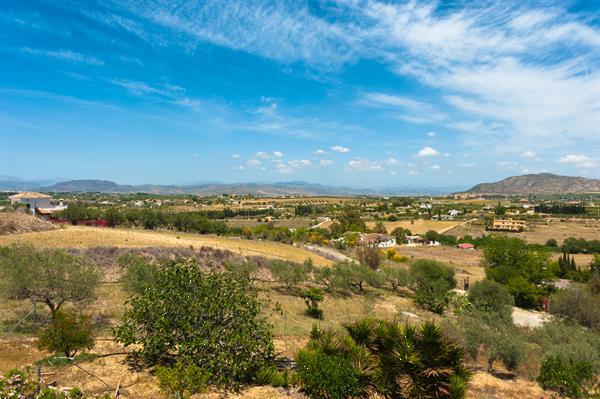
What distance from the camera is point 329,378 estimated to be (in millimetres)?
10016

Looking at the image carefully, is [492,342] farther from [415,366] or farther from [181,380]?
[181,380]

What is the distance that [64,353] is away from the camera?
11.3 metres

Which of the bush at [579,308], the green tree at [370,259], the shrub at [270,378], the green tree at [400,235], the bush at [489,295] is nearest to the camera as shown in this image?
the shrub at [270,378]

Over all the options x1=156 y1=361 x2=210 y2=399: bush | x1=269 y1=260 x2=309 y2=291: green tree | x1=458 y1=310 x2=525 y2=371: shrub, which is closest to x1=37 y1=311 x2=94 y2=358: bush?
x1=156 y1=361 x2=210 y2=399: bush

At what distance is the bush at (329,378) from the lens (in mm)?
9953

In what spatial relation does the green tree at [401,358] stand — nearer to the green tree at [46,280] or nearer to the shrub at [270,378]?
the shrub at [270,378]

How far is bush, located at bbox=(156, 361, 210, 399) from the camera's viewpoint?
8734mm

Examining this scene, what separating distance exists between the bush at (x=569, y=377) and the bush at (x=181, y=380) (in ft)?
36.3

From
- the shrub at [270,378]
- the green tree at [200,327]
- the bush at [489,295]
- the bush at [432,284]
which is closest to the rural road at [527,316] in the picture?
the bush at [489,295]

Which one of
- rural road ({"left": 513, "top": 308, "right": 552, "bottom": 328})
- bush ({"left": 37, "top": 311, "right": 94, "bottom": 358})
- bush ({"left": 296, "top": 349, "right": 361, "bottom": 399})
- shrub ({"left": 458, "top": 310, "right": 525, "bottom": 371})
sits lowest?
rural road ({"left": 513, "top": 308, "right": 552, "bottom": 328})

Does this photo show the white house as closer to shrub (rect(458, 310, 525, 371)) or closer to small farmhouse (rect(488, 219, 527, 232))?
shrub (rect(458, 310, 525, 371))

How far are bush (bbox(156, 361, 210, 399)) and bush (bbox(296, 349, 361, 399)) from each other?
291 centimetres

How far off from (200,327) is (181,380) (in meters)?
1.67

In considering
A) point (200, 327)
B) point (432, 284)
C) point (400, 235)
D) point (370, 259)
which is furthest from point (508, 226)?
point (200, 327)
